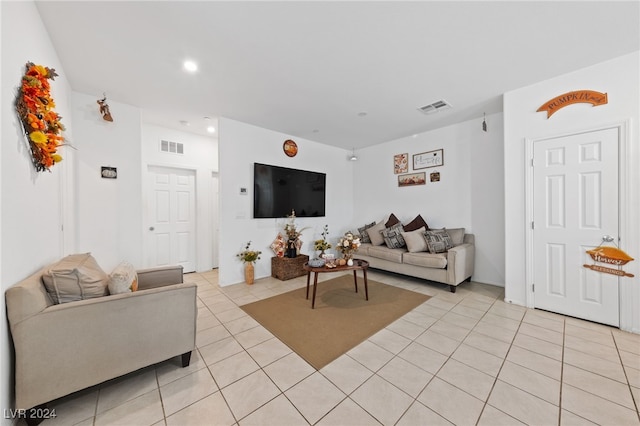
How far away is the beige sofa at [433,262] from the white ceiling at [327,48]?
2189 mm

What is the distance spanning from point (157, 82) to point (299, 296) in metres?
3.22

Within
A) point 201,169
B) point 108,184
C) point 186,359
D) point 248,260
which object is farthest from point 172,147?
point 186,359

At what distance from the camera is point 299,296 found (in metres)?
3.34

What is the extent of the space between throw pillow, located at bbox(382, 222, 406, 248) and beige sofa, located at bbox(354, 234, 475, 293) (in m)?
0.09

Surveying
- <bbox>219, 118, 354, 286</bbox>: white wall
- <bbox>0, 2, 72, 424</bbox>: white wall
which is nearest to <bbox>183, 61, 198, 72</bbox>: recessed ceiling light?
<bbox>0, 2, 72, 424</bbox>: white wall

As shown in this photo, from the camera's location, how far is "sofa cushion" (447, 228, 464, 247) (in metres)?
3.95

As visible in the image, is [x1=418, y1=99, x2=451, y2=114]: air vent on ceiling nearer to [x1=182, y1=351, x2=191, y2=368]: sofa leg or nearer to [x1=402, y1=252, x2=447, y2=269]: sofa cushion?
[x1=402, y1=252, x2=447, y2=269]: sofa cushion

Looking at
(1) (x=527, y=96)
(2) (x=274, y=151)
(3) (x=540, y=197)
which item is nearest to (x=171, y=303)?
(2) (x=274, y=151)

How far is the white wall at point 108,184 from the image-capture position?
297cm

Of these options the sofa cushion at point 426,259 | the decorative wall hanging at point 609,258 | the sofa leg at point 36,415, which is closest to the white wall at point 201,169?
the sofa leg at point 36,415

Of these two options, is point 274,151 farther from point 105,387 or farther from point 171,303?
point 105,387

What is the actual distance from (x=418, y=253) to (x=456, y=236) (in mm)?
777

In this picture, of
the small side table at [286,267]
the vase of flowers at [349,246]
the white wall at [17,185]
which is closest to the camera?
the white wall at [17,185]

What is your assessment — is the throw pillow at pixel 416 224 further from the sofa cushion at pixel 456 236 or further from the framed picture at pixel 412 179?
the framed picture at pixel 412 179
